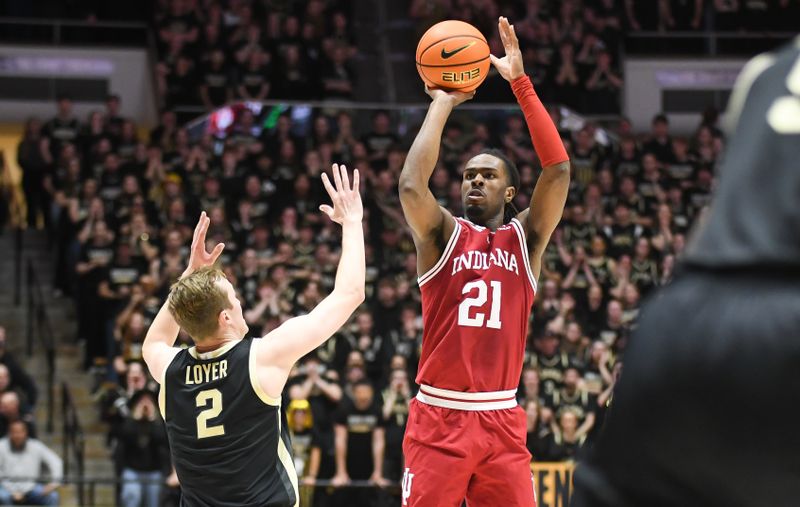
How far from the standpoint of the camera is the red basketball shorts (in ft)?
18.6

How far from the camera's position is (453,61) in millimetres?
6141

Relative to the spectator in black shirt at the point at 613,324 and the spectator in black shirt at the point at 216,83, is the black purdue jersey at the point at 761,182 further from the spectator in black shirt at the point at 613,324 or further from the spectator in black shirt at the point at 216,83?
the spectator in black shirt at the point at 216,83

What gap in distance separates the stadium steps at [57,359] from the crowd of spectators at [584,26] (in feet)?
23.8

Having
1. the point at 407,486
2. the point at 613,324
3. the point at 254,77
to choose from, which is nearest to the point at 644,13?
the point at 254,77

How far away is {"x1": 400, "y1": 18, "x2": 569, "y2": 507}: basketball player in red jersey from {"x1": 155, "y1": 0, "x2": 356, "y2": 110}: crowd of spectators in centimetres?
1291

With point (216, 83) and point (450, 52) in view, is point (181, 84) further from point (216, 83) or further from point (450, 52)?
point (450, 52)

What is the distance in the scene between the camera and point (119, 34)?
20562mm

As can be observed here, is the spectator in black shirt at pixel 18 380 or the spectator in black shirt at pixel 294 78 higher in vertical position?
the spectator in black shirt at pixel 294 78

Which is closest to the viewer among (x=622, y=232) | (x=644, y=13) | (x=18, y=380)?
(x=18, y=380)

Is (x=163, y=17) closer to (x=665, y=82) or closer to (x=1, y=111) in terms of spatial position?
(x=1, y=111)

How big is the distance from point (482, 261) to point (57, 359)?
10756mm

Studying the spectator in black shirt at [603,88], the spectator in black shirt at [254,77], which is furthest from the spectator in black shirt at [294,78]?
the spectator in black shirt at [603,88]

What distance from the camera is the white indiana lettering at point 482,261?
5930mm

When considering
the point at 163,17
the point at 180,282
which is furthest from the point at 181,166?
the point at 180,282
